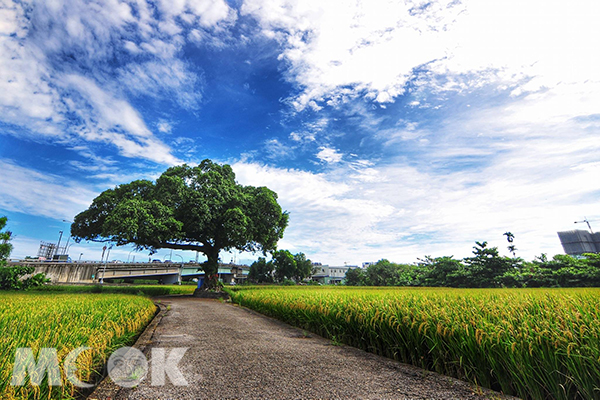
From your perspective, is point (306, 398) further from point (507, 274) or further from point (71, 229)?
point (507, 274)

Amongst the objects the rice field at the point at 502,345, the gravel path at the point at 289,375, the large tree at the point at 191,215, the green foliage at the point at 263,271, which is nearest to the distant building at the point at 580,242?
the green foliage at the point at 263,271

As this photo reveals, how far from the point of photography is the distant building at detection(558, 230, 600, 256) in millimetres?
69812

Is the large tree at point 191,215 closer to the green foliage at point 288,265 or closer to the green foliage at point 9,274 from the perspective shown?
the green foliage at point 9,274

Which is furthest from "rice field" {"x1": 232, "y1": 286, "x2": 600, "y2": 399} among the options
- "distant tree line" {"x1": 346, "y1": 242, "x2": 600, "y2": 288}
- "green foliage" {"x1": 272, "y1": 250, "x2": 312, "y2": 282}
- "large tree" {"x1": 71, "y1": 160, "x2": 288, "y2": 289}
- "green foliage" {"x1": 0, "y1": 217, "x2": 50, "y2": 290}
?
"green foliage" {"x1": 272, "y1": 250, "x2": 312, "y2": 282}

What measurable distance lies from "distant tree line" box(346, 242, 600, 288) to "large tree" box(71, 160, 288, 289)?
23.3m

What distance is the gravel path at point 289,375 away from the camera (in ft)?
8.75

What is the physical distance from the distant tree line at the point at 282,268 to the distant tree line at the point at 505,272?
31961 millimetres

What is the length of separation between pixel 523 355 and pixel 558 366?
0.26 metres

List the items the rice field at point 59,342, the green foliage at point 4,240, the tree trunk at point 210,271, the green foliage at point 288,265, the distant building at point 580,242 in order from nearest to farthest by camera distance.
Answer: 1. the rice field at point 59,342
2. the green foliage at point 4,240
3. the tree trunk at point 210,271
4. the green foliage at point 288,265
5. the distant building at point 580,242

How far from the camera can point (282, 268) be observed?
64938 mm

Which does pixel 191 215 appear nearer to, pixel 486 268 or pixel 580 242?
pixel 486 268

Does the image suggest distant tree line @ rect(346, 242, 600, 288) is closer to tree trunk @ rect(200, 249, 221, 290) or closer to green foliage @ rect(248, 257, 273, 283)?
tree trunk @ rect(200, 249, 221, 290)

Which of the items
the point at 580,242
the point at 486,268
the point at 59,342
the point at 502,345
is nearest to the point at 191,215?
the point at 59,342

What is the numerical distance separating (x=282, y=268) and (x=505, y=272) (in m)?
46.9
